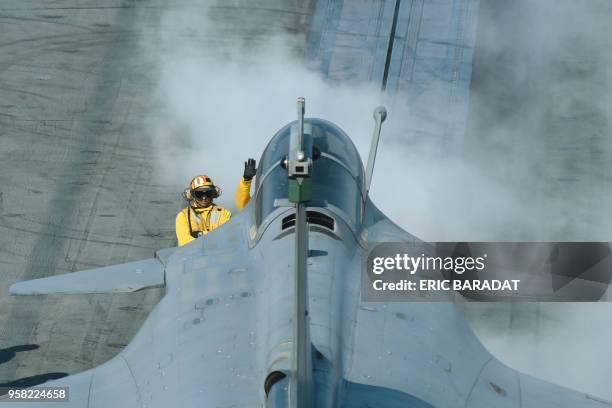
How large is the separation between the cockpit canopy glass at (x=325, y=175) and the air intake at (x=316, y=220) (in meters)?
0.19

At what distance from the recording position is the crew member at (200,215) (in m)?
18.1

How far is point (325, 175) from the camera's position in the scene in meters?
15.2

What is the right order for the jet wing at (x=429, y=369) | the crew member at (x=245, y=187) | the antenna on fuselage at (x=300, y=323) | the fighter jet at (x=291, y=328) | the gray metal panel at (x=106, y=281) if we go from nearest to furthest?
the antenna on fuselage at (x=300, y=323) < the fighter jet at (x=291, y=328) < the jet wing at (x=429, y=369) < the gray metal panel at (x=106, y=281) < the crew member at (x=245, y=187)

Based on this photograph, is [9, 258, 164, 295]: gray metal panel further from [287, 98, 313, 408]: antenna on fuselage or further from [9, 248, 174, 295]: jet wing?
[287, 98, 313, 408]: antenna on fuselage

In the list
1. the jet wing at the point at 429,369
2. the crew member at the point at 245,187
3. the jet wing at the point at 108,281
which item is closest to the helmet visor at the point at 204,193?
the crew member at the point at 245,187

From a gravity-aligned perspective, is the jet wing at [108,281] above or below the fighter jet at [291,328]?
above

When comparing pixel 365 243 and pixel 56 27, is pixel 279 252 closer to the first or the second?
pixel 365 243

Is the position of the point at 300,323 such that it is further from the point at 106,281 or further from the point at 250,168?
the point at 250,168

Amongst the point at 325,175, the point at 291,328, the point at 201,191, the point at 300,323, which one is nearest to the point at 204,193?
the point at 201,191

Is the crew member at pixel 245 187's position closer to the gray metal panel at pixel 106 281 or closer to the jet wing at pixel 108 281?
the jet wing at pixel 108 281

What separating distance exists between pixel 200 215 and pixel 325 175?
3.66 meters

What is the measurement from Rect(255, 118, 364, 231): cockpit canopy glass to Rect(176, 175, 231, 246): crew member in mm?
2211

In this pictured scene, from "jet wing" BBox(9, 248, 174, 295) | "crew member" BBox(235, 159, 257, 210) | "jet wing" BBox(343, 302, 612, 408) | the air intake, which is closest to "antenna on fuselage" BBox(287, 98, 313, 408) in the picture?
"jet wing" BBox(343, 302, 612, 408)

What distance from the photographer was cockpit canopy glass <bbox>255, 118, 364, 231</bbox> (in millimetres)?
15094
